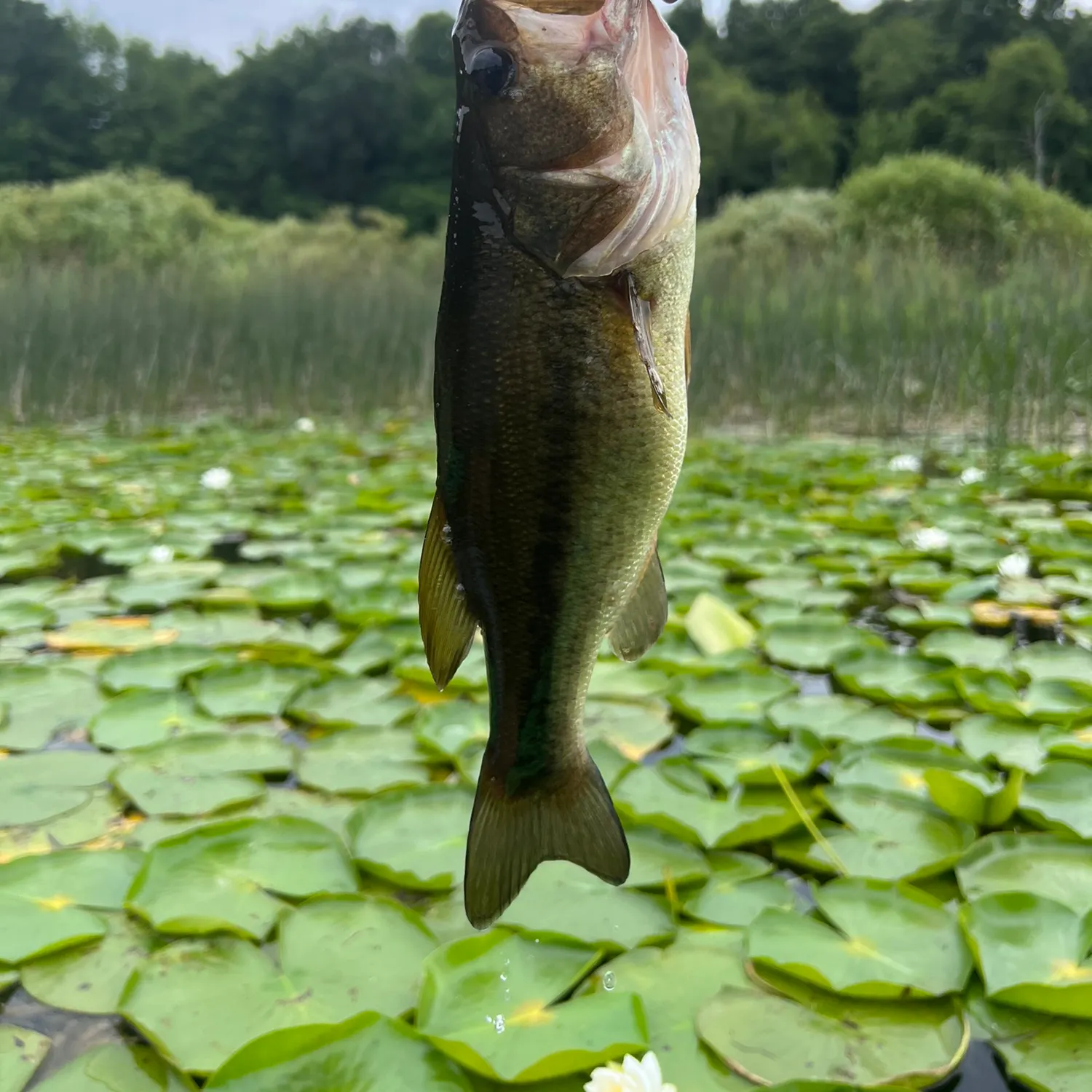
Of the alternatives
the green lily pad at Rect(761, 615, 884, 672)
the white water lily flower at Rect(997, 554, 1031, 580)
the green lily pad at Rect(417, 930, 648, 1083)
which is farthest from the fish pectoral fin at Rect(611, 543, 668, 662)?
the white water lily flower at Rect(997, 554, 1031, 580)

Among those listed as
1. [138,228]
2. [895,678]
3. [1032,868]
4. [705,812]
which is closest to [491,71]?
[705,812]

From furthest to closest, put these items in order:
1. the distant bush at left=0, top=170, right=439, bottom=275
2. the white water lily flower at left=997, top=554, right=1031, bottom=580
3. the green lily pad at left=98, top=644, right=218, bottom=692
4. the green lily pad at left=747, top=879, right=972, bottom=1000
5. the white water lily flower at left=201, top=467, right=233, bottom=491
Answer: the distant bush at left=0, top=170, right=439, bottom=275 < the white water lily flower at left=201, top=467, right=233, bottom=491 < the white water lily flower at left=997, top=554, right=1031, bottom=580 < the green lily pad at left=98, top=644, right=218, bottom=692 < the green lily pad at left=747, top=879, right=972, bottom=1000

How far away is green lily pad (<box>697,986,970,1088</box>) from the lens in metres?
0.97

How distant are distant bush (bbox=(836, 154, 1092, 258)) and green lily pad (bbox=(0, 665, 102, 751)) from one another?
12.7m

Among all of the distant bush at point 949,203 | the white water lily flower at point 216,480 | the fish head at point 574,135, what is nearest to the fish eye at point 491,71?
the fish head at point 574,135

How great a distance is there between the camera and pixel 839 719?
1.80m

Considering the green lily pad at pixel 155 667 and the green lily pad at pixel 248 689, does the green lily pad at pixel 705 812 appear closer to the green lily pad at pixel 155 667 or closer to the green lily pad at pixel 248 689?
the green lily pad at pixel 248 689

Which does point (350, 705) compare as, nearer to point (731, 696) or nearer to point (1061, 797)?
point (731, 696)

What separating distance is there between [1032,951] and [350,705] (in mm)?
1270

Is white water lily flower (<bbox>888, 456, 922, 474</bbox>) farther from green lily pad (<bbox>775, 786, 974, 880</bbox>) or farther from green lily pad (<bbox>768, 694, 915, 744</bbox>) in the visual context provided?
green lily pad (<bbox>775, 786, 974, 880</bbox>)

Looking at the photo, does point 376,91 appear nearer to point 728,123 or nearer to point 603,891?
point 728,123

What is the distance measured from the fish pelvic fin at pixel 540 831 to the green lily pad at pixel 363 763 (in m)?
0.76

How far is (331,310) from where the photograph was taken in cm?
650

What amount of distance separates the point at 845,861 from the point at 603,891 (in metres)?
0.36
